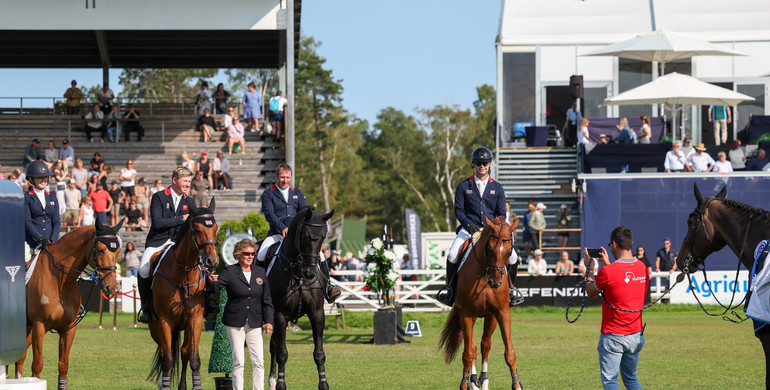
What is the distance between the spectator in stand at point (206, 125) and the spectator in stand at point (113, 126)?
2.75 m

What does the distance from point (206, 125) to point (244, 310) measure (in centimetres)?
2403

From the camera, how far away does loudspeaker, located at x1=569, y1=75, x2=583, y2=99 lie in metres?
34.7

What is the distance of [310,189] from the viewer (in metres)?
71.4

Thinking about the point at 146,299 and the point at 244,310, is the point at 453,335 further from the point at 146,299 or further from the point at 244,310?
the point at 146,299

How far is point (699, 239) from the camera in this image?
10406 mm

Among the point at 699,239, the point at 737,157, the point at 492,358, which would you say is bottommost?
the point at 492,358

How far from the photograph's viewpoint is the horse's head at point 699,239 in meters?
10.4

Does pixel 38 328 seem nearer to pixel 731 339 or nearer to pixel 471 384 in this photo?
pixel 471 384

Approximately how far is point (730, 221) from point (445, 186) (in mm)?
63466

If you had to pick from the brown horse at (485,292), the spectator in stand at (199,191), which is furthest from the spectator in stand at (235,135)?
the brown horse at (485,292)

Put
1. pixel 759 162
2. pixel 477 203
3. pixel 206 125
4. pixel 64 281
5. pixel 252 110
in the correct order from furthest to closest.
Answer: pixel 252 110, pixel 206 125, pixel 759 162, pixel 477 203, pixel 64 281

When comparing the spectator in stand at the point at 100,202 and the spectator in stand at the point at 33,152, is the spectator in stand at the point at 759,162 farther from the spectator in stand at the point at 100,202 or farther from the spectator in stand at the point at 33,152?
the spectator in stand at the point at 33,152

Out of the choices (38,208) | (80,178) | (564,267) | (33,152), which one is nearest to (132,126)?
(33,152)

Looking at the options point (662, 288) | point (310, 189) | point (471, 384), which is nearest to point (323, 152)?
point (310, 189)
